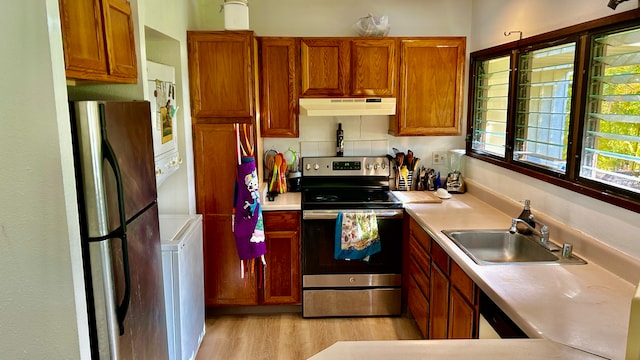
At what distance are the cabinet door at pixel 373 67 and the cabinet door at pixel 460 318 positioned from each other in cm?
166

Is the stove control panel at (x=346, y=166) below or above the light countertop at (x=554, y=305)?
above

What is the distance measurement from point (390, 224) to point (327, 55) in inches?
51.4

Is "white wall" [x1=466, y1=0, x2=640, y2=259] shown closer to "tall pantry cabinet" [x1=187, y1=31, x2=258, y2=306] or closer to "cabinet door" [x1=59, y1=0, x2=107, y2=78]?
"tall pantry cabinet" [x1=187, y1=31, x2=258, y2=306]

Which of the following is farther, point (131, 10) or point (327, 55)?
point (327, 55)

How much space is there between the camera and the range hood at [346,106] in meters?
3.36

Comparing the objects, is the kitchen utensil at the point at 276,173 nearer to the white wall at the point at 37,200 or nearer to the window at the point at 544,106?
the window at the point at 544,106

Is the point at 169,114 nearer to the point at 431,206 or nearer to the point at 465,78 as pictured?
the point at 431,206

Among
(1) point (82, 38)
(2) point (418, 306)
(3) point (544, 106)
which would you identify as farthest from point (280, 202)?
(1) point (82, 38)

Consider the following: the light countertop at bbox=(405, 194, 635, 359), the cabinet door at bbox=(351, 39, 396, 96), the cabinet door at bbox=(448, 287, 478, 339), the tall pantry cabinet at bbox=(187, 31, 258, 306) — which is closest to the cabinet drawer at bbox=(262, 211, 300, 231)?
the tall pantry cabinet at bbox=(187, 31, 258, 306)

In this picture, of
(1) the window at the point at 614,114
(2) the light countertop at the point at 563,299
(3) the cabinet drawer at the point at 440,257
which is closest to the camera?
(2) the light countertop at the point at 563,299

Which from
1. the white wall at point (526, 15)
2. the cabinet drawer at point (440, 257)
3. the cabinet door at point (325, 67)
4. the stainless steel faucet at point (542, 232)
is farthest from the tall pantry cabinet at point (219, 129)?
the stainless steel faucet at point (542, 232)

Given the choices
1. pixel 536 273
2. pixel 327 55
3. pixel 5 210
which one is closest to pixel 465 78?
pixel 327 55

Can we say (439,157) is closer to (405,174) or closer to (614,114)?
(405,174)

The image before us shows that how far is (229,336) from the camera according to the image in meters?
3.18
